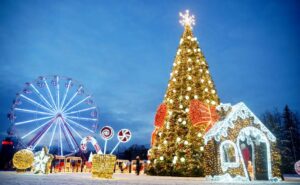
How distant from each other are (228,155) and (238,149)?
2.47 feet

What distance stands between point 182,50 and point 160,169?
27.6 ft

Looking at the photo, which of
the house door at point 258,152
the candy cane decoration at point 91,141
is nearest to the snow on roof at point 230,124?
the house door at point 258,152

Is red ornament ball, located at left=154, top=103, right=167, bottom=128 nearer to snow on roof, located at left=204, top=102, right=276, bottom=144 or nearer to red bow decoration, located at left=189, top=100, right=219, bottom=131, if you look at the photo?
red bow decoration, located at left=189, top=100, right=219, bottom=131

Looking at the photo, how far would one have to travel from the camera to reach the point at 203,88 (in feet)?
57.2

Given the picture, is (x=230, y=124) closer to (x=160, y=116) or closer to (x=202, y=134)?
(x=202, y=134)

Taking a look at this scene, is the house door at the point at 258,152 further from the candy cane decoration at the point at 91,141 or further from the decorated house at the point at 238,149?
the candy cane decoration at the point at 91,141

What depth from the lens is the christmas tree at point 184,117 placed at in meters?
15.5

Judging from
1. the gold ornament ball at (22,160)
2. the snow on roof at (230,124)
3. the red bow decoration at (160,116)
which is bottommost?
the gold ornament ball at (22,160)

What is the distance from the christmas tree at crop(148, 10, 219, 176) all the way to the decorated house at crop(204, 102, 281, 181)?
1.64 meters

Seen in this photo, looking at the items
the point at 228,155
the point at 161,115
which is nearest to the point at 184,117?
the point at 161,115

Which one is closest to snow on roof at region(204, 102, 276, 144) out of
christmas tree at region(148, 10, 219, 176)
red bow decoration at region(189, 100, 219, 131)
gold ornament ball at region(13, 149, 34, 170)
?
red bow decoration at region(189, 100, 219, 131)

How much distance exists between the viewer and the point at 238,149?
39.9ft

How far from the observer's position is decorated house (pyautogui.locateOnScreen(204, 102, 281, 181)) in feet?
39.1

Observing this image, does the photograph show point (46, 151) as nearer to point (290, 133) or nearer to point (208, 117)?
point (208, 117)
